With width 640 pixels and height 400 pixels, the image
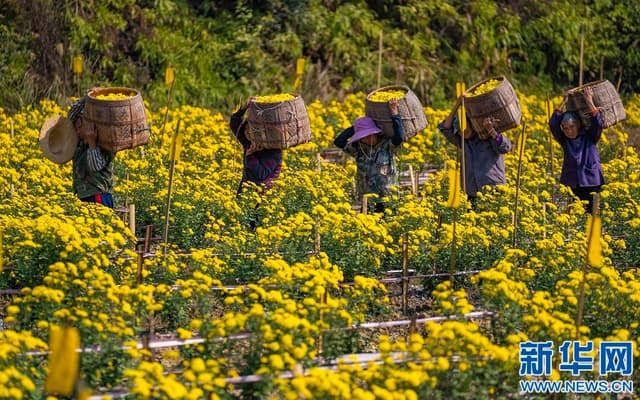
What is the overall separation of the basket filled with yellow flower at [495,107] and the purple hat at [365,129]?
0.74 m

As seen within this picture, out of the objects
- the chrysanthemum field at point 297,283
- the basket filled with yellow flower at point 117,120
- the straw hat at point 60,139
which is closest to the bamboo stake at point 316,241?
the chrysanthemum field at point 297,283

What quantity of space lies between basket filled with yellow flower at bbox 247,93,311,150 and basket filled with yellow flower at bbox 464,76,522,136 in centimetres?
132

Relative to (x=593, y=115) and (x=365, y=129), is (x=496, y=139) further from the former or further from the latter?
(x=365, y=129)

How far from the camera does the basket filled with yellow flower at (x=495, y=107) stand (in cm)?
880

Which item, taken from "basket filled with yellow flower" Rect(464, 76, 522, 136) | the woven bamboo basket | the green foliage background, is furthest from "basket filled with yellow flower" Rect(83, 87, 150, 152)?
the green foliage background

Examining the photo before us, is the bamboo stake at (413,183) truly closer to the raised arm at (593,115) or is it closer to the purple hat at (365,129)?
the purple hat at (365,129)

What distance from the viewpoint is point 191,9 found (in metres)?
15.9

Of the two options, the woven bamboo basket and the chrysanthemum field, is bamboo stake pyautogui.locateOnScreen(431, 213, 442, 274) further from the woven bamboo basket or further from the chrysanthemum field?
the woven bamboo basket

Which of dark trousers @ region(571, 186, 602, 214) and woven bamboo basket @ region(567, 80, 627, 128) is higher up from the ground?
woven bamboo basket @ region(567, 80, 627, 128)

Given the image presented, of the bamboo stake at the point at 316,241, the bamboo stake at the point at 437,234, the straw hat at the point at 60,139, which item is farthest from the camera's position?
the straw hat at the point at 60,139

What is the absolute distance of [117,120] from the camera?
8.10 m

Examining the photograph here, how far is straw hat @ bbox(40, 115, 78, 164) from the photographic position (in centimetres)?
830

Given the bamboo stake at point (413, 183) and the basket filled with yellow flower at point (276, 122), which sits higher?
the basket filled with yellow flower at point (276, 122)

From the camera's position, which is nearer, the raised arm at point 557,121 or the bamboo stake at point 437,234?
the bamboo stake at point 437,234
